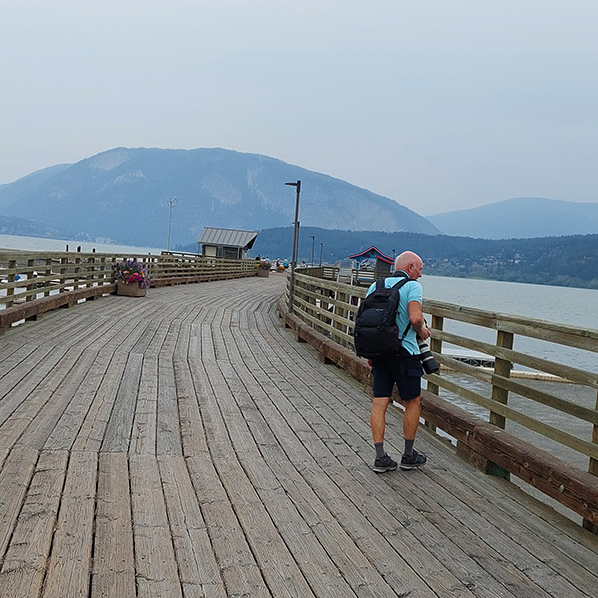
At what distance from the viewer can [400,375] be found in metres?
5.09

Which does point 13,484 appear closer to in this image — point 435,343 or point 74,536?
point 74,536

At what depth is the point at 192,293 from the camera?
22.7m

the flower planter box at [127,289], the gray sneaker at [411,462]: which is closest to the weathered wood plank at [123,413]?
the gray sneaker at [411,462]

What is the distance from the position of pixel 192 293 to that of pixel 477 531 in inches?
756

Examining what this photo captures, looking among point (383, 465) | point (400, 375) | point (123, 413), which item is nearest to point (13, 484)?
point (123, 413)

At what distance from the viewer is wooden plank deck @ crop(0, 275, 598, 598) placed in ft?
10.6

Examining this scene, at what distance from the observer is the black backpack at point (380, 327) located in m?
4.90

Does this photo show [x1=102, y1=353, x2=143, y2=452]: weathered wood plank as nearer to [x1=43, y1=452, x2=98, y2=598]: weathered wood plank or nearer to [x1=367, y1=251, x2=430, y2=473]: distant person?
[x1=43, y1=452, x2=98, y2=598]: weathered wood plank

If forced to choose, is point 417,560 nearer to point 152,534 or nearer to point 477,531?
point 477,531

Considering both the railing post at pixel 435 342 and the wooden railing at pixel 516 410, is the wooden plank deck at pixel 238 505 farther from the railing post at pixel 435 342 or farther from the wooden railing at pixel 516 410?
the railing post at pixel 435 342

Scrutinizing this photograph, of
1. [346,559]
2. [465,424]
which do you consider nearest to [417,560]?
[346,559]

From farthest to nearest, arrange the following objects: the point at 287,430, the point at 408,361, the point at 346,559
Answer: the point at 287,430
the point at 408,361
the point at 346,559

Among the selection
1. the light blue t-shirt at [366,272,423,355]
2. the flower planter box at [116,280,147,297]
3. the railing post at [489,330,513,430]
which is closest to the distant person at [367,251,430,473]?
the light blue t-shirt at [366,272,423,355]

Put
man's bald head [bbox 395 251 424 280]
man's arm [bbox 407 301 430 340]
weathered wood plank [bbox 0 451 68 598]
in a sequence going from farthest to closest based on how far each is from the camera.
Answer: man's bald head [bbox 395 251 424 280], man's arm [bbox 407 301 430 340], weathered wood plank [bbox 0 451 68 598]
